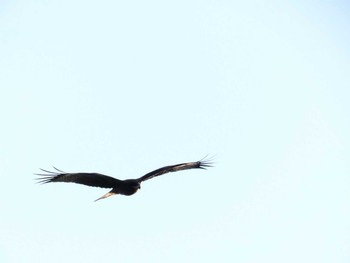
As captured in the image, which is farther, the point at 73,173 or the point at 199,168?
the point at 199,168

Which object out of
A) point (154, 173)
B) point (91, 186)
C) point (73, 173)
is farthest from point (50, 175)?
point (154, 173)

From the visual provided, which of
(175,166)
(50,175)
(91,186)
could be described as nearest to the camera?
(50,175)

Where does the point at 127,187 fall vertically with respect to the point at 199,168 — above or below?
below

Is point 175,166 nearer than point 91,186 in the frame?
No

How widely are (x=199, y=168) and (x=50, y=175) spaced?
4.55 meters

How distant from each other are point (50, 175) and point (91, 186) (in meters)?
1.43

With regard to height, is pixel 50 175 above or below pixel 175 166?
below

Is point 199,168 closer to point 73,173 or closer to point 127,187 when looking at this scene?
point 127,187

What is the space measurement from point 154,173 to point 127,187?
2.82 ft

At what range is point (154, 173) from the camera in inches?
570

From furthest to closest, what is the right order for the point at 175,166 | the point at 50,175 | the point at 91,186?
1. the point at 175,166
2. the point at 91,186
3. the point at 50,175

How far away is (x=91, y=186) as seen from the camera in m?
14.0

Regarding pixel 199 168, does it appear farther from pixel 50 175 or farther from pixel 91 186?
pixel 50 175

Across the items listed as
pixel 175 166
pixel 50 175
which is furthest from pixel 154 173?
pixel 50 175
